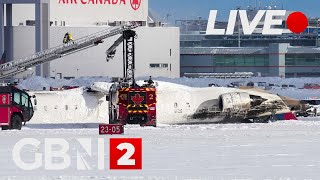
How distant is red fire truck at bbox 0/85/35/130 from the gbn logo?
10.9m

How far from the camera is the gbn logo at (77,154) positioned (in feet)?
105

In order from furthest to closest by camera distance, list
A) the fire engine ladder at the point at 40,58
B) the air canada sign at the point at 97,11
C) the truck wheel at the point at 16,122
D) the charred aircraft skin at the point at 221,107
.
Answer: the air canada sign at the point at 97,11 < the fire engine ladder at the point at 40,58 < the charred aircraft skin at the point at 221,107 < the truck wheel at the point at 16,122

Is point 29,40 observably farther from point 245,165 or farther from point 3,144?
point 245,165

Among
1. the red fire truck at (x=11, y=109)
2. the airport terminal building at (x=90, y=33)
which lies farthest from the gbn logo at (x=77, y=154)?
the airport terminal building at (x=90, y=33)

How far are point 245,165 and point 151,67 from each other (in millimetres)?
118984

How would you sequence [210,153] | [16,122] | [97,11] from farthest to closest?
[97,11]
[16,122]
[210,153]

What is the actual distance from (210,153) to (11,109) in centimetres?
2236

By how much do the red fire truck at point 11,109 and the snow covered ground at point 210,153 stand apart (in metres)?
3.99

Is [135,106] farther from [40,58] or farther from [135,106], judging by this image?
[40,58]

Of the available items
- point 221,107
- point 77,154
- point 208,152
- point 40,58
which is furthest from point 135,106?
point 40,58

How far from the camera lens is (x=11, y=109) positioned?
188ft

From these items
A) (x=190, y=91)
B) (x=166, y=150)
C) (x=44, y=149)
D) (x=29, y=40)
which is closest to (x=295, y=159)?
(x=166, y=150)

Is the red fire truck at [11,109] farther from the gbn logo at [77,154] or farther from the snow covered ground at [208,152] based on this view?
the gbn logo at [77,154]

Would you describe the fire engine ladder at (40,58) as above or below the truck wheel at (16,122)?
above
